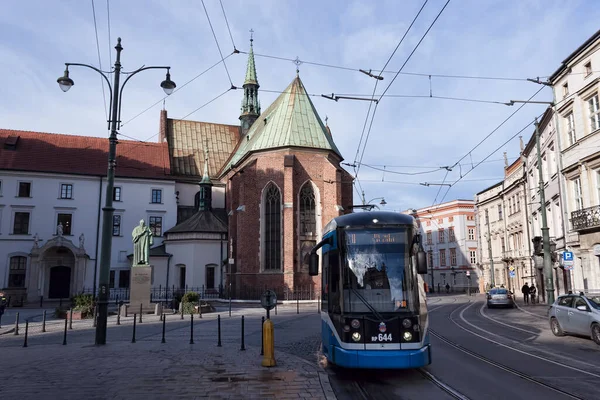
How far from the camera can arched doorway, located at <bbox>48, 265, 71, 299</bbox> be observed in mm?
39219

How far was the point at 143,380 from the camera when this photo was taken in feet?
26.3

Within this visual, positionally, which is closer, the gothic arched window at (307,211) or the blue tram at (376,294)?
the blue tram at (376,294)

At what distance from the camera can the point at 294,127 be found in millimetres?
38125

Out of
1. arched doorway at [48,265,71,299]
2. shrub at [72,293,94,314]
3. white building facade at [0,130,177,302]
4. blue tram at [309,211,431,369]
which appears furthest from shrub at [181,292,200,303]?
arched doorway at [48,265,71,299]

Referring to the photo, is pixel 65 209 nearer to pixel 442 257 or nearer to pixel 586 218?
pixel 586 218

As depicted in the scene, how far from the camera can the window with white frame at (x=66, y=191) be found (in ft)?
138

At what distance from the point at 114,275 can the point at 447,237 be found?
43610 mm

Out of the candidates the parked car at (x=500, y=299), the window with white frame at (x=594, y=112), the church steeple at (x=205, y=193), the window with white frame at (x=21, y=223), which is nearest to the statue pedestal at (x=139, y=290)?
the parked car at (x=500, y=299)

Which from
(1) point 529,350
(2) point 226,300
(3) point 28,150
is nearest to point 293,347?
(1) point 529,350

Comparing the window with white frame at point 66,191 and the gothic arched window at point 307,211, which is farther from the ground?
the window with white frame at point 66,191

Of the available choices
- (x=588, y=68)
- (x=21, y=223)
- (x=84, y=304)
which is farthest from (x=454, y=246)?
(x=84, y=304)

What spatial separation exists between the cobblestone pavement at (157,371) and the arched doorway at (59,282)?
28.0m

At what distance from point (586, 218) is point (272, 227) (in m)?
21.6

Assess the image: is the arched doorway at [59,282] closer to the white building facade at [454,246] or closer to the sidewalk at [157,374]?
the sidewalk at [157,374]
